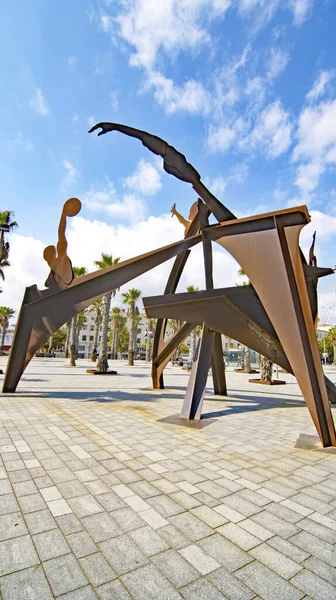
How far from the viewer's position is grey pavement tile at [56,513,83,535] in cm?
289

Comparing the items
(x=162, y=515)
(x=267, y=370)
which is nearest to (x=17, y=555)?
(x=162, y=515)

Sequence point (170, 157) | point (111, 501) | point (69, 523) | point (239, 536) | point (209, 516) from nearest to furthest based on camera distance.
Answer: point (239, 536) → point (69, 523) → point (209, 516) → point (111, 501) → point (170, 157)

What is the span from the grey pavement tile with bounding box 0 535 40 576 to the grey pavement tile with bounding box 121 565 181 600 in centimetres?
77

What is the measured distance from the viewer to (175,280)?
13.7 meters

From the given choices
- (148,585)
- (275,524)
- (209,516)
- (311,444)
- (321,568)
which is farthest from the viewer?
(311,444)

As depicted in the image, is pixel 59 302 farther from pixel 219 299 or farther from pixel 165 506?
pixel 165 506

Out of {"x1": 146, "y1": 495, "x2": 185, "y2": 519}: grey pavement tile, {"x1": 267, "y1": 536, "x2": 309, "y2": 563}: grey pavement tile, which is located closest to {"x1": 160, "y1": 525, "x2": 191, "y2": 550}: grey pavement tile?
{"x1": 146, "y1": 495, "x2": 185, "y2": 519}: grey pavement tile

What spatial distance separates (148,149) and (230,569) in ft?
32.1

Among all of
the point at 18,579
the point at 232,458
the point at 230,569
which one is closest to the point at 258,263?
the point at 232,458

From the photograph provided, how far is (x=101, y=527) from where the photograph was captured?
2957 millimetres

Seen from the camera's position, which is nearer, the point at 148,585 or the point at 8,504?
the point at 148,585

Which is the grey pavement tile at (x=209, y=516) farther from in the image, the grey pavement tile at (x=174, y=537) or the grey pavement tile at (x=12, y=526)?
the grey pavement tile at (x=12, y=526)

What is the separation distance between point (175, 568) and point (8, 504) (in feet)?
6.43

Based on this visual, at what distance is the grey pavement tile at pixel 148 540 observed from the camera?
104 inches
